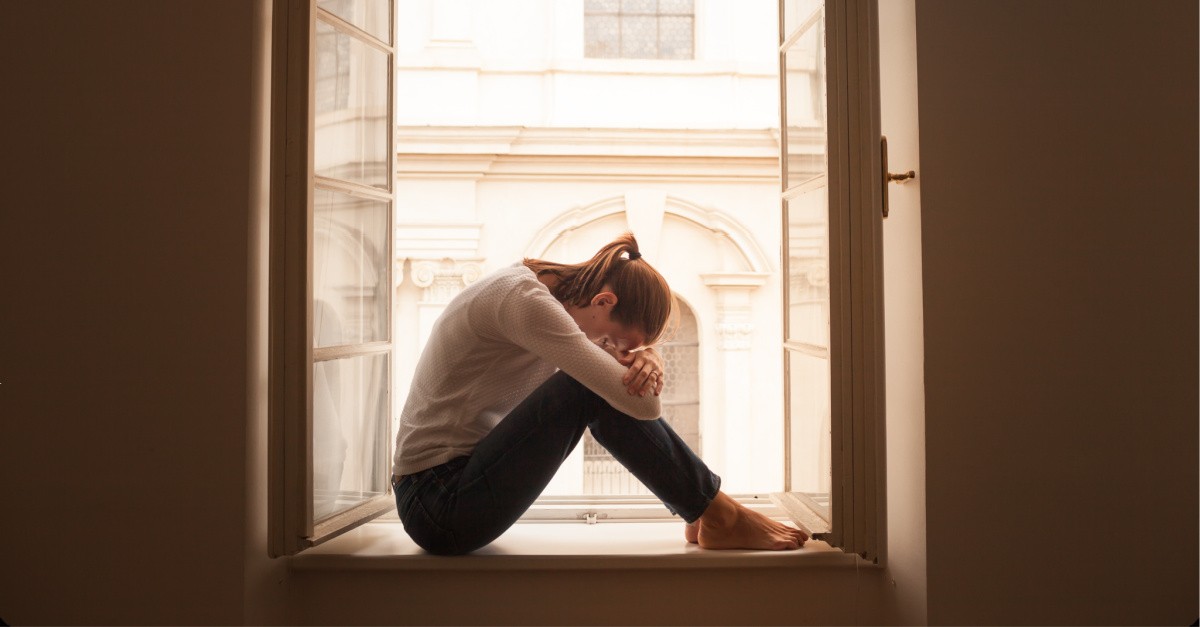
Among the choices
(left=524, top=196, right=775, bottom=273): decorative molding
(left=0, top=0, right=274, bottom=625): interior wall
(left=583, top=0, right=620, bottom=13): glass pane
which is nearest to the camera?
(left=0, top=0, right=274, bottom=625): interior wall

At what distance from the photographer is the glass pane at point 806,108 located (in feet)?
6.84

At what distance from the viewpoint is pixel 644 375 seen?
1.99m

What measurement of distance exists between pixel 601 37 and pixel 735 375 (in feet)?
11.6

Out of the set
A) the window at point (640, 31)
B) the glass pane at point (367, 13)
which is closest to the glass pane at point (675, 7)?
the window at point (640, 31)

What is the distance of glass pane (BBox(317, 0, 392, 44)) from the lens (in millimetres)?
2140

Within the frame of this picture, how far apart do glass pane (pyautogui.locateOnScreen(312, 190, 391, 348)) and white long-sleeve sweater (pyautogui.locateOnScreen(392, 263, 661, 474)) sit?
0.20 m

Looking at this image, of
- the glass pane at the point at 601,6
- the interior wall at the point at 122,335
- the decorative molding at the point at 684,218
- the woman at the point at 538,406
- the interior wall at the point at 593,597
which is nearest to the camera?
the interior wall at the point at 122,335

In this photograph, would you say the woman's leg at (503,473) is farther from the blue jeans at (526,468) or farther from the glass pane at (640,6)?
the glass pane at (640,6)

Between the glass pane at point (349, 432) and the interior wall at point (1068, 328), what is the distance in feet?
3.83

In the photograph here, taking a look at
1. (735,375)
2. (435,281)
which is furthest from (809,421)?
(735,375)

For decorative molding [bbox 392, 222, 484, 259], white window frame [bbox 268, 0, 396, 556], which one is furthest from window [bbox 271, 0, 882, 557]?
decorative molding [bbox 392, 222, 484, 259]

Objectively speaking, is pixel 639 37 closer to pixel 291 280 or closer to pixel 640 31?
pixel 640 31

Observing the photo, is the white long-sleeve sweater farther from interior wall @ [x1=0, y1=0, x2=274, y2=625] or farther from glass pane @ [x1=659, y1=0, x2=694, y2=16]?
glass pane @ [x1=659, y1=0, x2=694, y2=16]

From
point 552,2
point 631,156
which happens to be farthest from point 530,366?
Result: point 552,2
